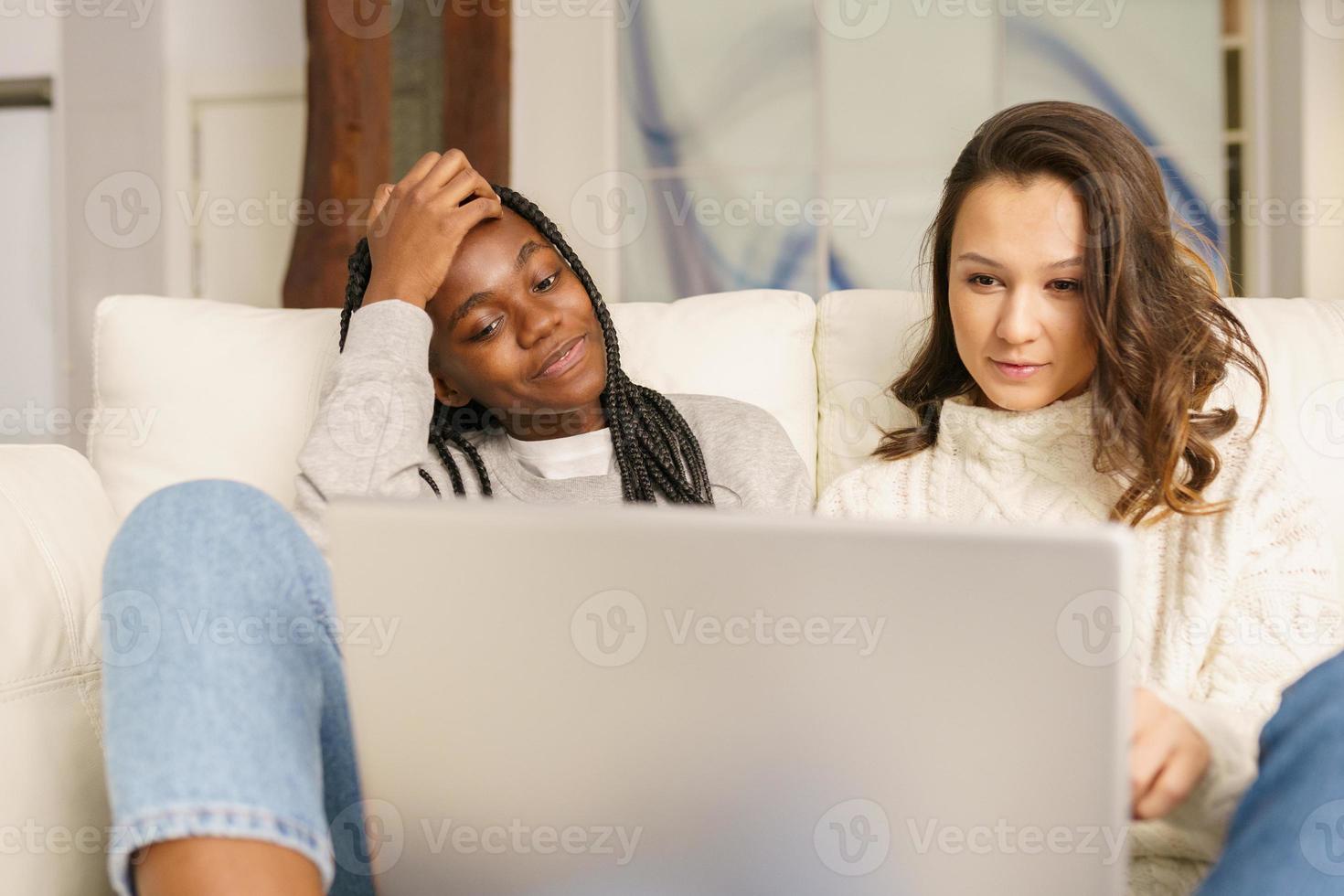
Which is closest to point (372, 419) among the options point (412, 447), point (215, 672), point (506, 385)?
point (412, 447)

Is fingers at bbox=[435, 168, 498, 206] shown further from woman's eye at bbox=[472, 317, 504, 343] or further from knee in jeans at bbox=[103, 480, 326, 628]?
knee in jeans at bbox=[103, 480, 326, 628]

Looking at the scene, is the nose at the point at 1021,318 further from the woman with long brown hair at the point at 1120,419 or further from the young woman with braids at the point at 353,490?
the young woman with braids at the point at 353,490

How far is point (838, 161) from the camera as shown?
2.91 meters

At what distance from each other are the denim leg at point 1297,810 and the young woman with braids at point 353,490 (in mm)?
459

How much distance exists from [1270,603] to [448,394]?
0.93m

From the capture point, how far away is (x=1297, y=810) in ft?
1.99

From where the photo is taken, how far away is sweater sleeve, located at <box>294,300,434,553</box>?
1137 millimetres

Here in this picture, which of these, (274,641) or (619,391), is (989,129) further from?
(274,641)

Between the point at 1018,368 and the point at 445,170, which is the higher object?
the point at 445,170

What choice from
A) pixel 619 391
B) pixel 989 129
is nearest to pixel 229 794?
pixel 619 391

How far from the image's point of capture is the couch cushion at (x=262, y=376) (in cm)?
139

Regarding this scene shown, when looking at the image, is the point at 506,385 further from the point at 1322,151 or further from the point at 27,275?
the point at 27,275

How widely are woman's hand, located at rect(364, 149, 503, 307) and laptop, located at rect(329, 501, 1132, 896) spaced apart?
2.26 ft

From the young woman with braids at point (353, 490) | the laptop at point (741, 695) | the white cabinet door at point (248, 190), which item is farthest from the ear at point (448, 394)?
the white cabinet door at point (248, 190)
